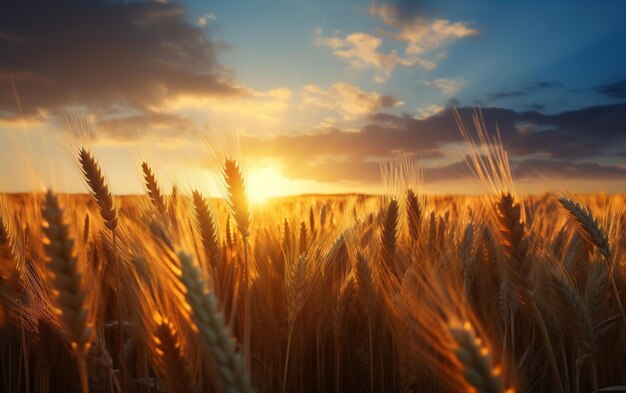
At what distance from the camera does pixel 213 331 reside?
0.95m

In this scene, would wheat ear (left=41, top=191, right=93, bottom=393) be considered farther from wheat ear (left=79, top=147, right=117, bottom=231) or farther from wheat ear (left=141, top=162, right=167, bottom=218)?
wheat ear (left=141, top=162, right=167, bottom=218)

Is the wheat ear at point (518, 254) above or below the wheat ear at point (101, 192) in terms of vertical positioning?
below

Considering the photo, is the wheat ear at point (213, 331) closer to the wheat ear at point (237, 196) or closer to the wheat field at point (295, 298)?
the wheat field at point (295, 298)

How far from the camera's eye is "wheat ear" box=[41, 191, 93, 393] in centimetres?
117

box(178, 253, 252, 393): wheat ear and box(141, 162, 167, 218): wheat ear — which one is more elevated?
box(141, 162, 167, 218): wheat ear

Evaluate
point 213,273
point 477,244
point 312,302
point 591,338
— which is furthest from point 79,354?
point 477,244

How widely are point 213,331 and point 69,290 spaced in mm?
495

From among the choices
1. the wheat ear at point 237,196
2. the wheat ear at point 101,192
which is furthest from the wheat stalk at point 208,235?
the wheat ear at point 101,192

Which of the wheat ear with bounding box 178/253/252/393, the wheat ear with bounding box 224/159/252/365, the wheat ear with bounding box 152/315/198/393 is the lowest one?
the wheat ear with bounding box 152/315/198/393

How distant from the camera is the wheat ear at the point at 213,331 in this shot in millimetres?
921

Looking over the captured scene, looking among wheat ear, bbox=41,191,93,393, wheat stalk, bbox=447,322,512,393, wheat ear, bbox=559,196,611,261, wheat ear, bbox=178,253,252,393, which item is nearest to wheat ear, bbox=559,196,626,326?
wheat ear, bbox=559,196,611,261

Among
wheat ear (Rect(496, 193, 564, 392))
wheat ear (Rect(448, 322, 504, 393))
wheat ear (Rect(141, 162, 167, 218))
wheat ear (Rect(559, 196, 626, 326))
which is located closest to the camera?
wheat ear (Rect(448, 322, 504, 393))

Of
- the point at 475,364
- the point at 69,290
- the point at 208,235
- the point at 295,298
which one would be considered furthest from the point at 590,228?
the point at 69,290

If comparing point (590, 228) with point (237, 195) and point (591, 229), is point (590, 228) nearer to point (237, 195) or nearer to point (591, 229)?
point (591, 229)
